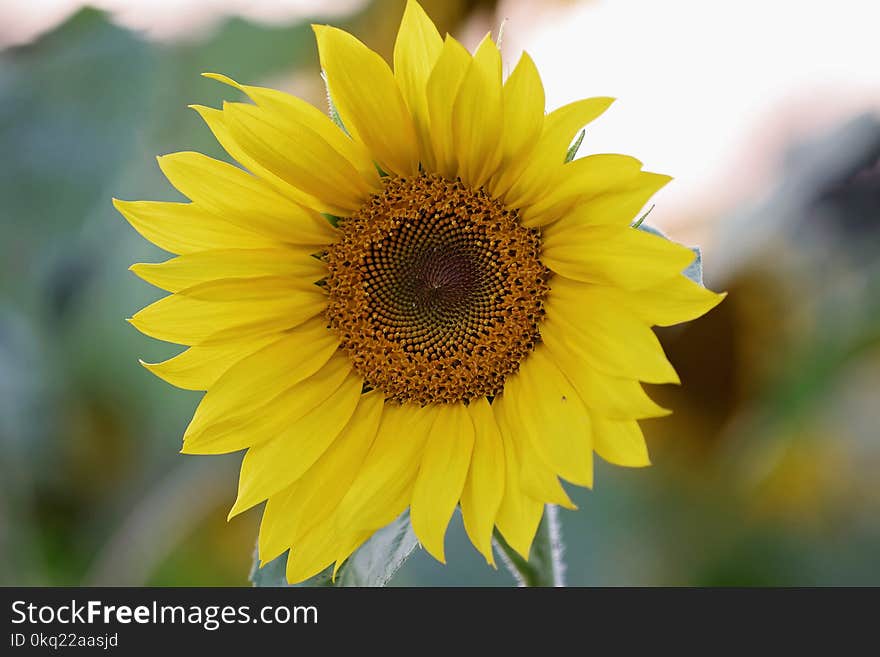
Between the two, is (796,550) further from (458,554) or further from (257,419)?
(257,419)

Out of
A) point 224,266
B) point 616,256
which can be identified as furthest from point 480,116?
point 224,266

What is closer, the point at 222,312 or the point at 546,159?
the point at 546,159

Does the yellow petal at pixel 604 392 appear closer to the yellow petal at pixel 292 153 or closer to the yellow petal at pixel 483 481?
the yellow petal at pixel 483 481

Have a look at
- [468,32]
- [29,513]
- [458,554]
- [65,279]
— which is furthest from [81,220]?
[458,554]

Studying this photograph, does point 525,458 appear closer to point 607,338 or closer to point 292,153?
point 607,338

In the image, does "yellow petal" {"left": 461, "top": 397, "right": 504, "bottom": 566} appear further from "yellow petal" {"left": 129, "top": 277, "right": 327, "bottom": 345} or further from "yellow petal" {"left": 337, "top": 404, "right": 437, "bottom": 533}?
"yellow petal" {"left": 129, "top": 277, "right": 327, "bottom": 345}

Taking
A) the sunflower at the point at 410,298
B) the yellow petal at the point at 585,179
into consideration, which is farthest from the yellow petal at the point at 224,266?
the yellow petal at the point at 585,179

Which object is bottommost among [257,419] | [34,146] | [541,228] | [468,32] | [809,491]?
[809,491]
